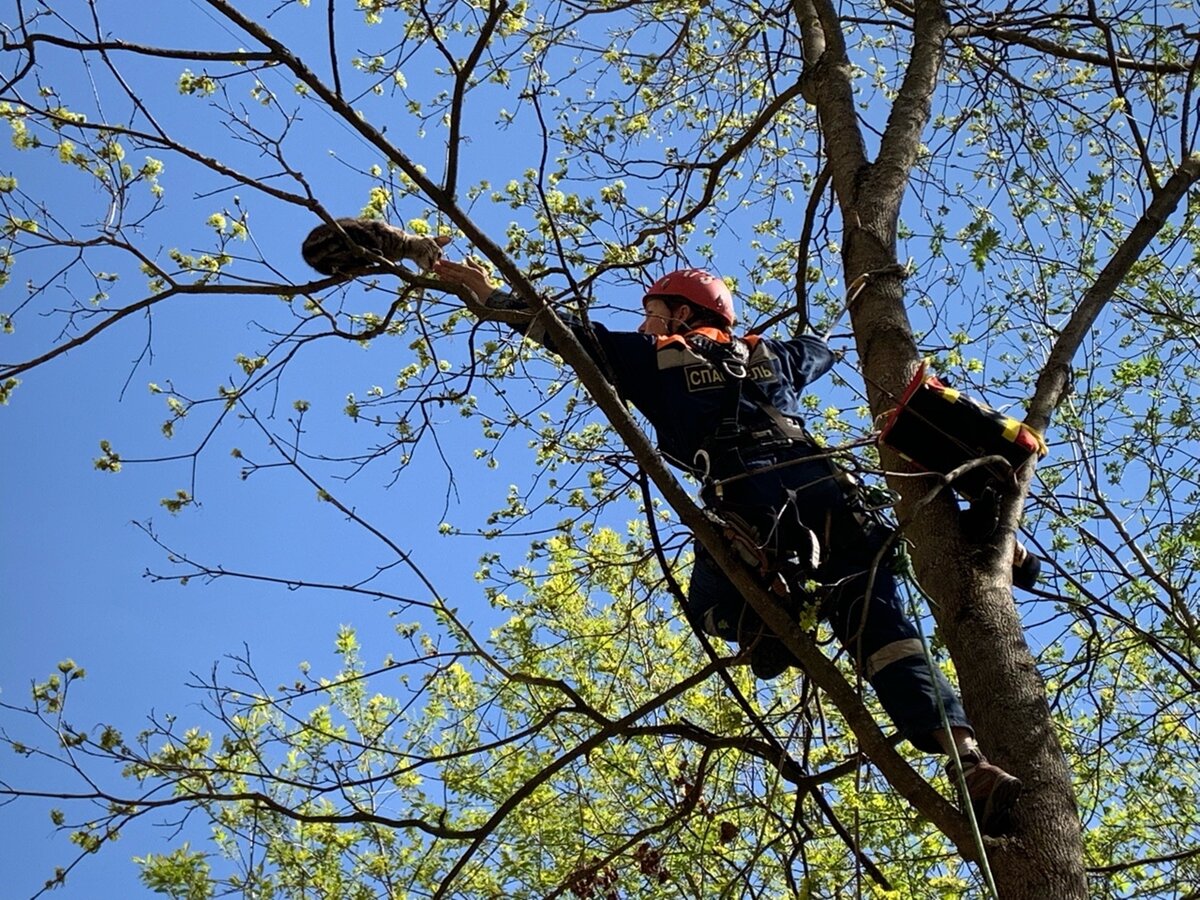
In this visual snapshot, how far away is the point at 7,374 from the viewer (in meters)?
3.52

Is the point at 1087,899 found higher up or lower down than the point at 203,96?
lower down

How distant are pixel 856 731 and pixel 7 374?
8.15 feet

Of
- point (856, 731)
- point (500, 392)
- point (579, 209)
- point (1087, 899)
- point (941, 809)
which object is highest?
point (579, 209)

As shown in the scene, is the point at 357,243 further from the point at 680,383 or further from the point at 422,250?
the point at 680,383

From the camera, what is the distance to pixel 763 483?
3.78 metres

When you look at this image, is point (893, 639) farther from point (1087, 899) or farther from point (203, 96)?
point (203, 96)

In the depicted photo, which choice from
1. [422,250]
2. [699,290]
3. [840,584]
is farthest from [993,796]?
[422,250]

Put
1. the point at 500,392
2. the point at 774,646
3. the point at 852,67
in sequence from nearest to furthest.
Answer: the point at 774,646 < the point at 500,392 < the point at 852,67

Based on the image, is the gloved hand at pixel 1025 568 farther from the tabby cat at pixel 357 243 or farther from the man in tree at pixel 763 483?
the tabby cat at pixel 357 243

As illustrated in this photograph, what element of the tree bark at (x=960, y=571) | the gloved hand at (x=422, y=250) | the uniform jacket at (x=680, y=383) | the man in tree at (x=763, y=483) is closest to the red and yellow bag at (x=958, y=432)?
the tree bark at (x=960, y=571)

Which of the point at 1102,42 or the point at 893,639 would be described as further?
the point at 1102,42

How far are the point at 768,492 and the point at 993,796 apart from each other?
115 centimetres

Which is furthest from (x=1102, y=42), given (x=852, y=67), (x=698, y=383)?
(x=698, y=383)

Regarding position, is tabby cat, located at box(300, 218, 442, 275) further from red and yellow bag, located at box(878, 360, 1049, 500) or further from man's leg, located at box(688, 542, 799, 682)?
red and yellow bag, located at box(878, 360, 1049, 500)
